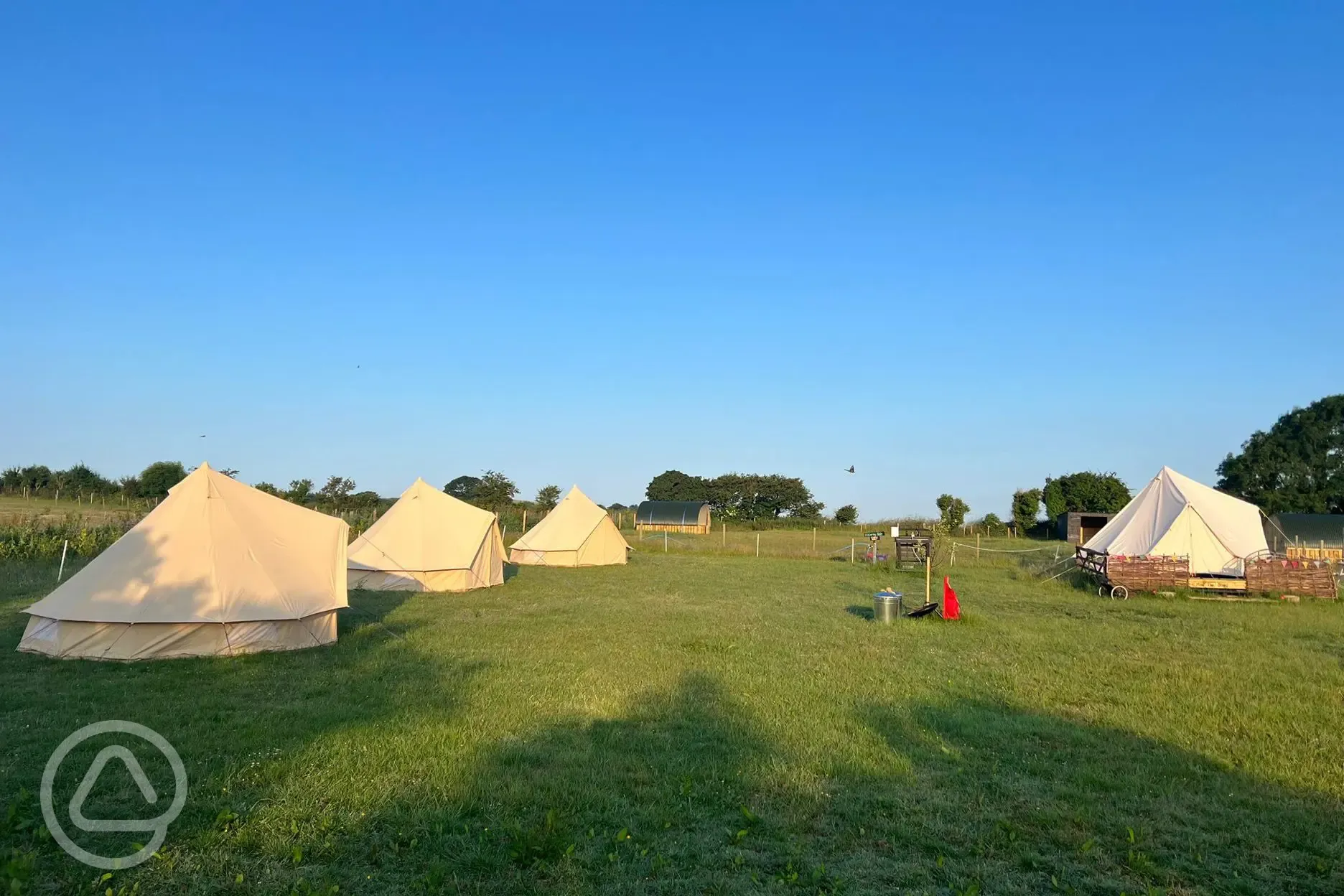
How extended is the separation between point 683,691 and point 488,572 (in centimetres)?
1277

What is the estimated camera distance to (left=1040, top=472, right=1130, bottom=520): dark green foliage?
53062mm

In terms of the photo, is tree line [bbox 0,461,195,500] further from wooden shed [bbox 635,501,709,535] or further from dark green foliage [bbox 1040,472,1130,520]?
dark green foliage [bbox 1040,472,1130,520]

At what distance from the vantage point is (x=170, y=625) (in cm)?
1060

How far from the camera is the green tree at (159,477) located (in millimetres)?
47062

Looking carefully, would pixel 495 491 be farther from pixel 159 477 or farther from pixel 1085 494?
pixel 1085 494

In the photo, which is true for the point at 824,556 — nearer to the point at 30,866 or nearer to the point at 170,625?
the point at 170,625

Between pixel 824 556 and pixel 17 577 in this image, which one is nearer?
pixel 17 577

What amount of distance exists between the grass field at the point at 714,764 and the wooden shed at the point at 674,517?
45.7 metres

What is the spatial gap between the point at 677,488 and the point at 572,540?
2227 inches

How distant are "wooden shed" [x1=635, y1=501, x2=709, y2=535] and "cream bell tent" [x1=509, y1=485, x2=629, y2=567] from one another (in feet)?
94.4

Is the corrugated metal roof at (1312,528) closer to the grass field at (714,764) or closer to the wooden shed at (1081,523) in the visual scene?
the wooden shed at (1081,523)

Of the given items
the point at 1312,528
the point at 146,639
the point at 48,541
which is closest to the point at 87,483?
the point at 48,541

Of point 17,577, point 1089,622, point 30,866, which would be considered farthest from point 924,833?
point 17,577

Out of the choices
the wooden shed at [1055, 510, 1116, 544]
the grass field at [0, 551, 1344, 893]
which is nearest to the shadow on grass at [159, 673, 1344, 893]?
the grass field at [0, 551, 1344, 893]
